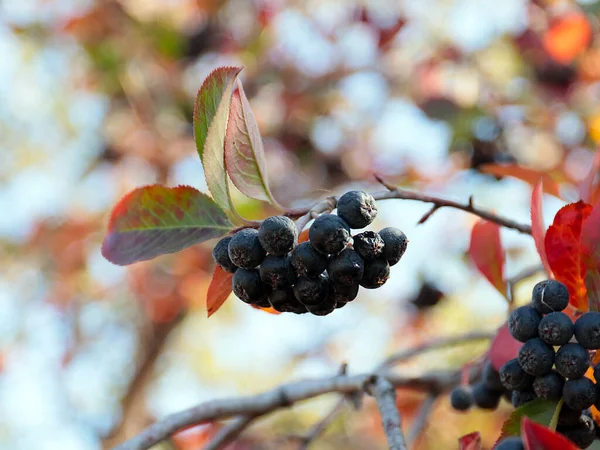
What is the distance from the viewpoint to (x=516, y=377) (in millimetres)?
810

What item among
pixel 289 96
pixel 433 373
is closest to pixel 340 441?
pixel 289 96

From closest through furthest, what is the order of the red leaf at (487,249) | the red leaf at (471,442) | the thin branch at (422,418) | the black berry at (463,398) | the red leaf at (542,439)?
1. the red leaf at (542,439)
2. the red leaf at (471,442)
3. the red leaf at (487,249)
4. the black berry at (463,398)
5. the thin branch at (422,418)

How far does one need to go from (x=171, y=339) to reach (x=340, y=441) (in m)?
1.50

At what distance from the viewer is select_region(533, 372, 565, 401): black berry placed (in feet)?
2.51

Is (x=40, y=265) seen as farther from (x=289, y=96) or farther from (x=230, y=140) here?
(x=230, y=140)

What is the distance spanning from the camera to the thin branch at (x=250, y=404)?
3.13ft

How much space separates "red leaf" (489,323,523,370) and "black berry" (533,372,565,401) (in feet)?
0.55

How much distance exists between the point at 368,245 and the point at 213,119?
0.25 metres

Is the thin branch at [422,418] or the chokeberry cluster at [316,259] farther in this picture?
the thin branch at [422,418]

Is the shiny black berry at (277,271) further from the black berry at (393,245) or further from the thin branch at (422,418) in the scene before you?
the thin branch at (422,418)

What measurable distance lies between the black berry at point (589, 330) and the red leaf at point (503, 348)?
194mm

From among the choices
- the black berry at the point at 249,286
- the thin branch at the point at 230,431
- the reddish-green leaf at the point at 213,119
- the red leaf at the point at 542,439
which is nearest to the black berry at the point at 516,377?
the red leaf at the point at 542,439

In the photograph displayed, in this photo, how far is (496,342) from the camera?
99cm

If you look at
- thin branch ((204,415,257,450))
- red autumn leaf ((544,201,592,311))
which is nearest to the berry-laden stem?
red autumn leaf ((544,201,592,311))
